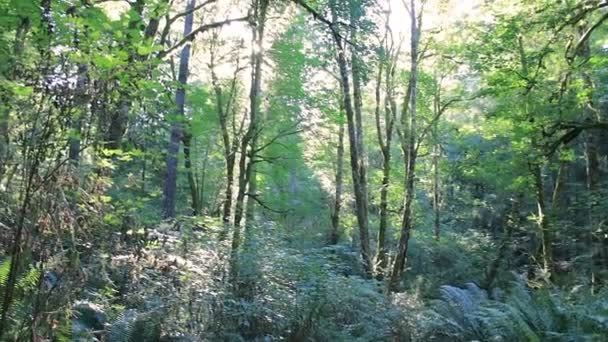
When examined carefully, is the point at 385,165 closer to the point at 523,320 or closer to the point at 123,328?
the point at 523,320

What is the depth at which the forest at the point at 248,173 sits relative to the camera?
349 cm

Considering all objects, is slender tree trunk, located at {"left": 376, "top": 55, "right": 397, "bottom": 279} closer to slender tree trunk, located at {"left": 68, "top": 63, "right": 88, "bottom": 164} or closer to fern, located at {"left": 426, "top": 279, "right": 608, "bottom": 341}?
fern, located at {"left": 426, "top": 279, "right": 608, "bottom": 341}

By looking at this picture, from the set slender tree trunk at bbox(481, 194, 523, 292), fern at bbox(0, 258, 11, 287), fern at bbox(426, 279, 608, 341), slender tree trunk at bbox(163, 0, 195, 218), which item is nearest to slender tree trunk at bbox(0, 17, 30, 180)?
fern at bbox(0, 258, 11, 287)

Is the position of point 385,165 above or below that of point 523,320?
above

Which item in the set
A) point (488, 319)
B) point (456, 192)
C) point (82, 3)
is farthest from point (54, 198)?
point (456, 192)

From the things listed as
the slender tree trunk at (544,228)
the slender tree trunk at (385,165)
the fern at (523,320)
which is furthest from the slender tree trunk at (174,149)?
the slender tree trunk at (544,228)

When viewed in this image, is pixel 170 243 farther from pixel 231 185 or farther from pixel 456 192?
pixel 456 192

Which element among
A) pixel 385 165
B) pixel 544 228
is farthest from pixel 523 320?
pixel 385 165

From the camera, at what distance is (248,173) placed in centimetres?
1614

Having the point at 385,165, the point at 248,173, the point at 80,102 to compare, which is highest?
Result: the point at 385,165

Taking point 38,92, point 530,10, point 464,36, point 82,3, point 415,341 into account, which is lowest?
point 415,341

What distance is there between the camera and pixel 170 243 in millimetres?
6609

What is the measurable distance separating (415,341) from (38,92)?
245 inches

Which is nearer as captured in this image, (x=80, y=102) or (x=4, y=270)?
(x=80, y=102)
